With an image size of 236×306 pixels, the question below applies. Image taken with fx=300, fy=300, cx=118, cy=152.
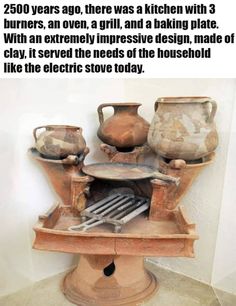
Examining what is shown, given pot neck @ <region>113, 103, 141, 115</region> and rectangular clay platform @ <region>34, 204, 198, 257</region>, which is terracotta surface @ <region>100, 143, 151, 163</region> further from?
rectangular clay platform @ <region>34, 204, 198, 257</region>

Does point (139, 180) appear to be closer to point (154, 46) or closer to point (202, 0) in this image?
point (154, 46)

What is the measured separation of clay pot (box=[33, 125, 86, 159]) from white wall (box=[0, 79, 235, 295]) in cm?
11

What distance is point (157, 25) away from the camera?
995 millimetres

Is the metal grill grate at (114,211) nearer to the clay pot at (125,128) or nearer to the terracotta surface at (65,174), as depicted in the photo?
the terracotta surface at (65,174)

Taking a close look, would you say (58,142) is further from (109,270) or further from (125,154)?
(109,270)

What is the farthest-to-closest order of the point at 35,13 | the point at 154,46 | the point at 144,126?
the point at 144,126
the point at 154,46
the point at 35,13

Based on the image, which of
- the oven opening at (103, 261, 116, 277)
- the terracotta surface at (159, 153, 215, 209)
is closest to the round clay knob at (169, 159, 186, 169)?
the terracotta surface at (159, 153, 215, 209)

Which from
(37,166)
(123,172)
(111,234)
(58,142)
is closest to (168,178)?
(123,172)

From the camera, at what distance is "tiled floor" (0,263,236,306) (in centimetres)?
108

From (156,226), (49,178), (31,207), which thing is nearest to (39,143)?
(49,178)

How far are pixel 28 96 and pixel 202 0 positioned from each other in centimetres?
68

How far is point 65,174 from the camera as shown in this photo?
3.55 ft

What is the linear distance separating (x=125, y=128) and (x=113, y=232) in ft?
1.35

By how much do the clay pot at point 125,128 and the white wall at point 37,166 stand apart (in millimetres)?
128
